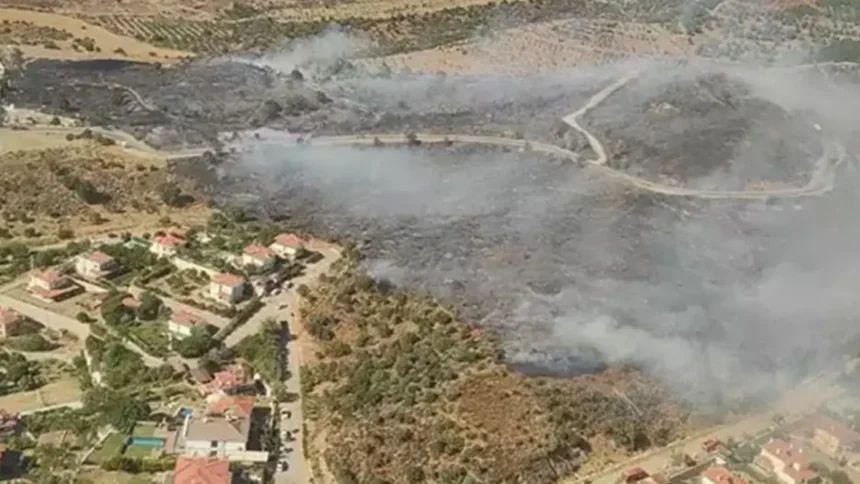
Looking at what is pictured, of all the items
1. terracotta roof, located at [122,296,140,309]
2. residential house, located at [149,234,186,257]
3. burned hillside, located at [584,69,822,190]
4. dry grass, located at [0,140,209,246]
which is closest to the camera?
terracotta roof, located at [122,296,140,309]

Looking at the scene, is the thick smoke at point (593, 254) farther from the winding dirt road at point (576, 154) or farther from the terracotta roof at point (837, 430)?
the terracotta roof at point (837, 430)

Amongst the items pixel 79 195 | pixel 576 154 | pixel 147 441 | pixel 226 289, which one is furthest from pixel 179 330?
pixel 576 154

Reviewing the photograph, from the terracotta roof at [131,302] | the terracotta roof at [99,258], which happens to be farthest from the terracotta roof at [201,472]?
the terracotta roof at [99,258]

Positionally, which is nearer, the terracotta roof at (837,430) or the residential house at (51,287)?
the terracotta roof at (837,430)

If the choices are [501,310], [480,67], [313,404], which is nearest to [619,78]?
[480,67]

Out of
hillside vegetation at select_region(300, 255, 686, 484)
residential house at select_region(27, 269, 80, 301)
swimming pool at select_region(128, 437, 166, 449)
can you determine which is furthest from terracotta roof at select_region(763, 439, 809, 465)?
residential house at select_region(27, 269, 80, 301)

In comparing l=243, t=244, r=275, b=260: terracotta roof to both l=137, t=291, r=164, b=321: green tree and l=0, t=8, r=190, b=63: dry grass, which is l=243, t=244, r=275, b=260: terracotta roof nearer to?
l=137, t=291, r=164, b=321: green tree

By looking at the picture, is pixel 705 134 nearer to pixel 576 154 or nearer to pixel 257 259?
pixel 576 154
